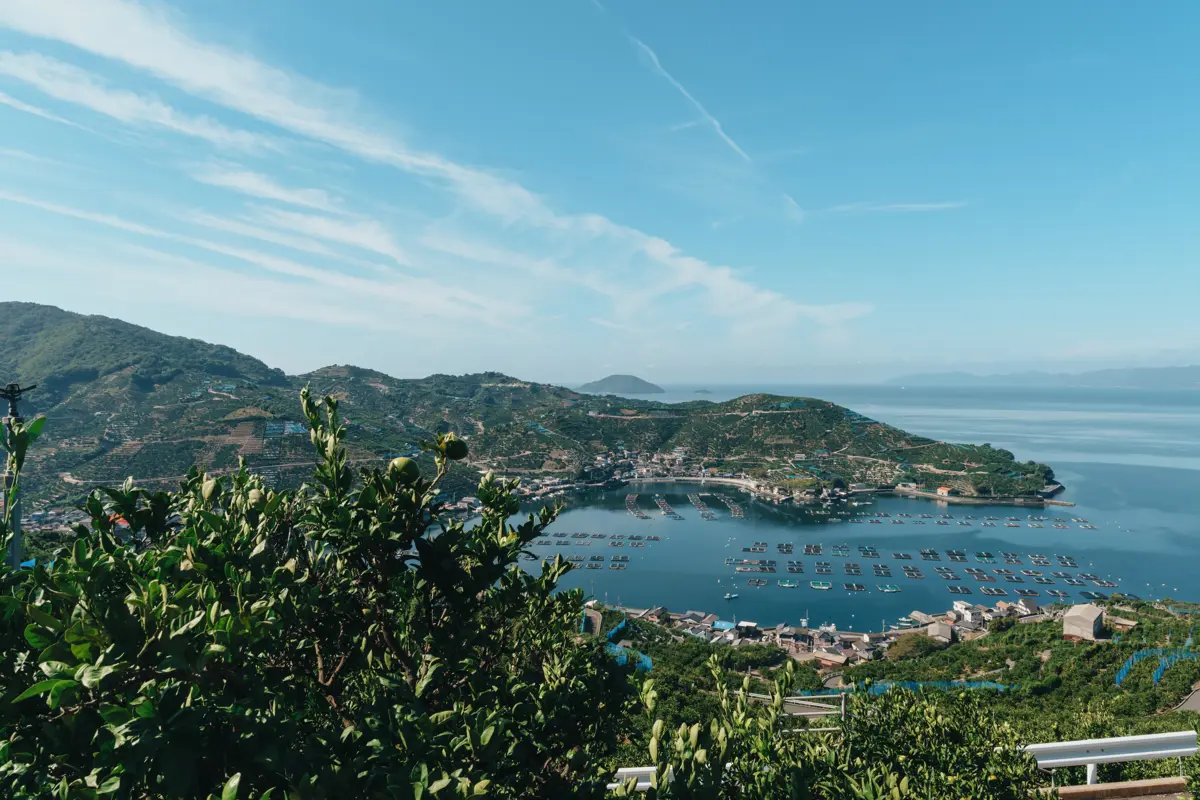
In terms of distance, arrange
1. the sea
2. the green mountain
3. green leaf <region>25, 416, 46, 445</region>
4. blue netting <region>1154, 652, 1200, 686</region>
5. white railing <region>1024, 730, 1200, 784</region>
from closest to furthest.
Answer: green leaf <region>25, 416, 46, 445</region> → white railing <region>1024, 730, 1200, 784</region> → blue netting <region>1154, 652, 1200, 686</region> → the sea → the green mountain

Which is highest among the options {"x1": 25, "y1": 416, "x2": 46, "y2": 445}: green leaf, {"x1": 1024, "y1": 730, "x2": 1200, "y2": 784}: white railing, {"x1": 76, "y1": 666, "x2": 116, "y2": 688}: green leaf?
{"x1": 25, "y1": 416, "x2": 46, "y2": 445}: green leaf

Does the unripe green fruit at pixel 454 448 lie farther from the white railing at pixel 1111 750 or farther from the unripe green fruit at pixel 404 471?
the white railing at pixel 1111 750

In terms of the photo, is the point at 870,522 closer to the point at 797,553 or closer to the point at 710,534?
the point at 797,553

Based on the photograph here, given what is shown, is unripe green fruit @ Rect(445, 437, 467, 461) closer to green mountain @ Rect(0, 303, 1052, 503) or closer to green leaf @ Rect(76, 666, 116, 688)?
green leaf @ Rect(76, 666, 116, 688)

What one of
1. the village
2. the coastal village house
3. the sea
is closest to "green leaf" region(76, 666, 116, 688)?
the village

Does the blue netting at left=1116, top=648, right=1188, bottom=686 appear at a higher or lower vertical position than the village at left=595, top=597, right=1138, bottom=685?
higher

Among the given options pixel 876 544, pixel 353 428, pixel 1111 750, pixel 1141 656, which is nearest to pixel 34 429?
pixel 1111 750

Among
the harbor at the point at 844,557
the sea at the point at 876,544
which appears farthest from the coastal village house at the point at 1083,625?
the harbor at the point at 844,557
